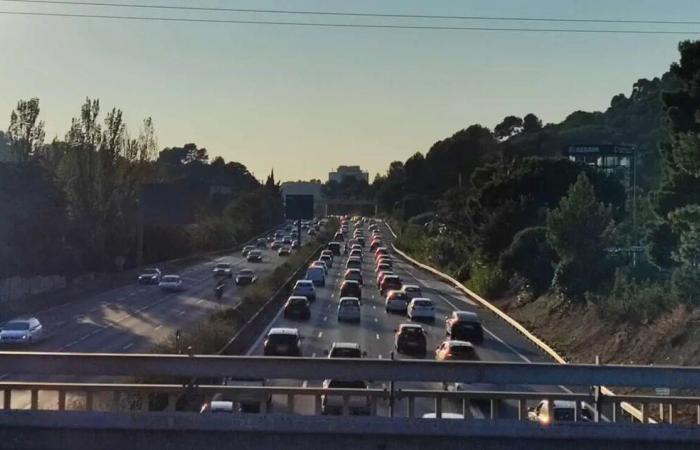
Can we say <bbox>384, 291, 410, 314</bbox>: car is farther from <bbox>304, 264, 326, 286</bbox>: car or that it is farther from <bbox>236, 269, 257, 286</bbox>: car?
<bbox>236, 269, 257, 286</bbox>: car

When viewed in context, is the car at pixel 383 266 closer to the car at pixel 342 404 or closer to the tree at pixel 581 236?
the tree at pixel 581 236

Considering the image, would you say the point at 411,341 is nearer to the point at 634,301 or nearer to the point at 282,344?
the point at 282,344

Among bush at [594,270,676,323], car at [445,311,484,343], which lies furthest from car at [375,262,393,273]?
bush at [594,270,676,323]

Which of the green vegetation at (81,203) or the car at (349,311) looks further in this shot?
the green vegetation at (81,203)

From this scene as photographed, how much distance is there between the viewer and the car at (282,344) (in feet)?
108

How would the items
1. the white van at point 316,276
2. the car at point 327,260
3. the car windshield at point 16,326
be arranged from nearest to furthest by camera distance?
the car windshield at point 16,326 < the white van at point 316,276 < the car at point 327,260

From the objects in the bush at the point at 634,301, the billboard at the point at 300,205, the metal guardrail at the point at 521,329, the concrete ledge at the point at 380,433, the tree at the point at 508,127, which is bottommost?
the metal guardrail at the point at 521,329

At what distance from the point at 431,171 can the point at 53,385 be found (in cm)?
14490

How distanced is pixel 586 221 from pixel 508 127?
4451 inches

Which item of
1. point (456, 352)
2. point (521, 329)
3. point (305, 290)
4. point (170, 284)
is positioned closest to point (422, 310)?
point (521, 329)

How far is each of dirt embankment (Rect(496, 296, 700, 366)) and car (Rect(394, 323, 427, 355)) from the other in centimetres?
512

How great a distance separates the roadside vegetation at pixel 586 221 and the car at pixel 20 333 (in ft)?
68.8

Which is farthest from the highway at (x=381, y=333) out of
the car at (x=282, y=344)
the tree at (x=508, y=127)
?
the tree at (x=508, y=127)

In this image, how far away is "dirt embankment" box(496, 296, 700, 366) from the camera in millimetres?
30000
